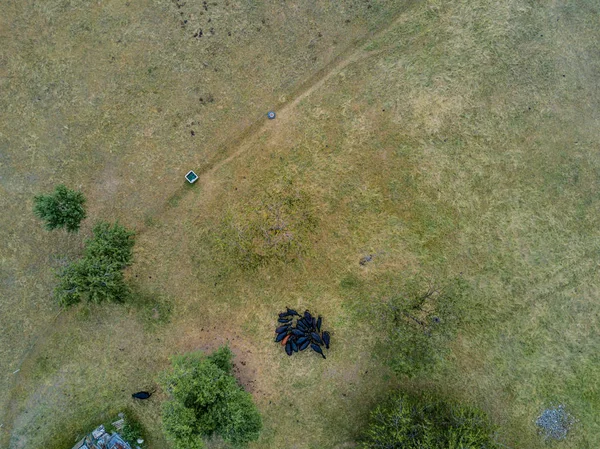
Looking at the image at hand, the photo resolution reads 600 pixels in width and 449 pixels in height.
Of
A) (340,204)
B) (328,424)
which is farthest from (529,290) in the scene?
(328,424)

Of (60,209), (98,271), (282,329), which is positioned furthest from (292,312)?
(60,209)

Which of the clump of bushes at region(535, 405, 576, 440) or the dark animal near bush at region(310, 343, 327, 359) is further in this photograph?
the clump of bushes at region(535, 405, 576, 440)

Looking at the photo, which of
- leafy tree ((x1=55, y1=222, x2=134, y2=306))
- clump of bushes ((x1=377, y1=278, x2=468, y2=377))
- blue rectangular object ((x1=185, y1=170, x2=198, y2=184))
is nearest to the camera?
leafy tree ((x1=55, y1=222, x2=134, y2=306))

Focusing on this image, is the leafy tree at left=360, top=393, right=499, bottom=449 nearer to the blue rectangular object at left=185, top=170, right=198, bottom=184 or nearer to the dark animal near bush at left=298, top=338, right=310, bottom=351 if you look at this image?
the dark animal near bush at left=298, top=338, right=310, bottom=351

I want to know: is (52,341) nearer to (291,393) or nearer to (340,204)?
(291,393)

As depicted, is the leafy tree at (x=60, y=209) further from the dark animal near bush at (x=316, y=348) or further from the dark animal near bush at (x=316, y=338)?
the dark animal near bush at (x=316, y=348)

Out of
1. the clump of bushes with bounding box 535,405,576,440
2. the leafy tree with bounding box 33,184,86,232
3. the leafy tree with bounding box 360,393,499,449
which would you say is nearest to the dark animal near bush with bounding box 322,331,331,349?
the leafy tree with bounding box 360,393,499,449
